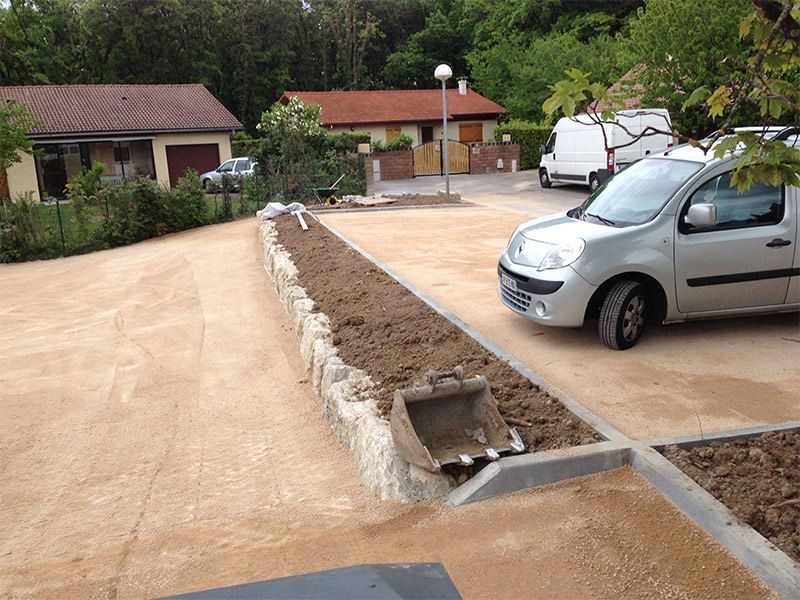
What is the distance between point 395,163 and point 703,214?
90.8 feet

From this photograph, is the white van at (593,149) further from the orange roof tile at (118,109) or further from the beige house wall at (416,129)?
the orange roof tile at (118,109)

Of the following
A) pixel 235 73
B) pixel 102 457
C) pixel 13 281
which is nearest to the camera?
pixel 102 457

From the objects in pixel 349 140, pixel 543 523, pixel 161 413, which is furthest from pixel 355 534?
pixel 349 140

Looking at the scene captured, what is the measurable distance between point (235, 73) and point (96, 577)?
5526cm

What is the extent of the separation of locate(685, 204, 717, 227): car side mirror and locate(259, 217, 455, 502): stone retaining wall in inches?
124

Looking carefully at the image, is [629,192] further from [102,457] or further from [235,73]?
[235,73]

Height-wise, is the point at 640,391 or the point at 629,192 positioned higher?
the point at 629,192

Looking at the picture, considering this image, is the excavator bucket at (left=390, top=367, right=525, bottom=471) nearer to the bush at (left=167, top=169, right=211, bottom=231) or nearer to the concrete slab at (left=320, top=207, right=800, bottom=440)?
the concrete slab at (left=320, top=207, right=800, bottom=440)

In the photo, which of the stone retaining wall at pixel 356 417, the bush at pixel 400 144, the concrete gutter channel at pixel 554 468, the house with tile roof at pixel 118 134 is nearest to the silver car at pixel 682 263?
the concrete gutter channel at pixel 554 468

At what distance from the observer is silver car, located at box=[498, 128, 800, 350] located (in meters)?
6.43

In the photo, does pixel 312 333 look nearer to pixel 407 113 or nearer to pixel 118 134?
pixel 118 134

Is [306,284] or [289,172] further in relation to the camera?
[289,172]

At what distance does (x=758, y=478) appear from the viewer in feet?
13.0

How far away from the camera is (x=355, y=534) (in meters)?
4.09
